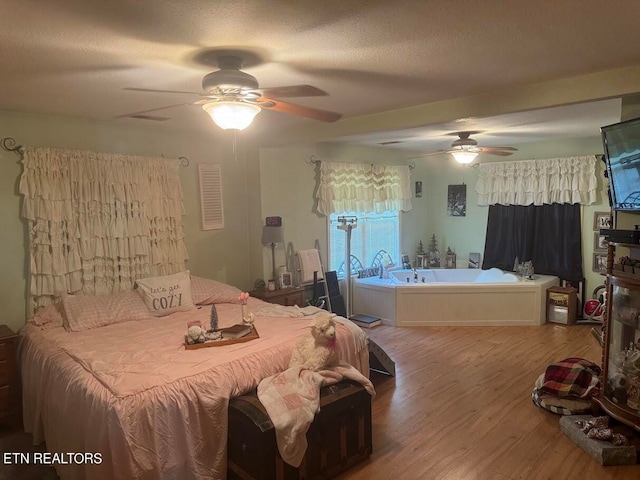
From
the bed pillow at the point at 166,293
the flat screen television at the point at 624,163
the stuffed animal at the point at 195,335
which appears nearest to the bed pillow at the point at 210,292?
the bed pillow at the point at 166,293

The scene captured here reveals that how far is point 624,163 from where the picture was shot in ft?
8.96

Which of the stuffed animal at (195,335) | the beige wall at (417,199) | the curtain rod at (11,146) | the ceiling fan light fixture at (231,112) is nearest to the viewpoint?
the ceiling fan light fixture at (231,112)

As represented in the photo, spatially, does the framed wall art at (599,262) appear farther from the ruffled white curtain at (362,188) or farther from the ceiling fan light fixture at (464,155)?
the ruffled white curtain at (362,188)

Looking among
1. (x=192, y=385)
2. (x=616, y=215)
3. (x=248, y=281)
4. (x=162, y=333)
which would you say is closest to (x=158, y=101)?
(x=162, y=333)

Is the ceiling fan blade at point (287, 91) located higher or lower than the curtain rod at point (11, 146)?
higher

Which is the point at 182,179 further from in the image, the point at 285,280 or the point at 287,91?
the point at 287,91

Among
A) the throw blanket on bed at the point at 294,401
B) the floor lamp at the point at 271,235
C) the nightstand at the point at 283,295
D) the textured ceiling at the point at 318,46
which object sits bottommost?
the throw blanket on bed at the point at 294,401

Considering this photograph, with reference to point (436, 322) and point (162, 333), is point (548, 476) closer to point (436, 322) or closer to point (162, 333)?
point (162, 333)

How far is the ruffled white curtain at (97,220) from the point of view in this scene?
3.49m

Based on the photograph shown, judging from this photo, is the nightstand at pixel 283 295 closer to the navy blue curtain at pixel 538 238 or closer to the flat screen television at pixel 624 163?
the flat screen television at pixel 624 163

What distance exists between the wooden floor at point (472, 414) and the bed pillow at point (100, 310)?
2123 mm

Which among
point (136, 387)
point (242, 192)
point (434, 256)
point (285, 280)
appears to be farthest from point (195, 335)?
point (434, 256)

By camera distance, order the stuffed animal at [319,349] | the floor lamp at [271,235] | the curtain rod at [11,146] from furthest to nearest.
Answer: the floor lamp at [271,235]
the curtain rod at [11,146]
the stuffed animal at [319,349]

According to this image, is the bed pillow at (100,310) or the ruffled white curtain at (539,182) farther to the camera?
the ruffled white curtain at (539,182)
